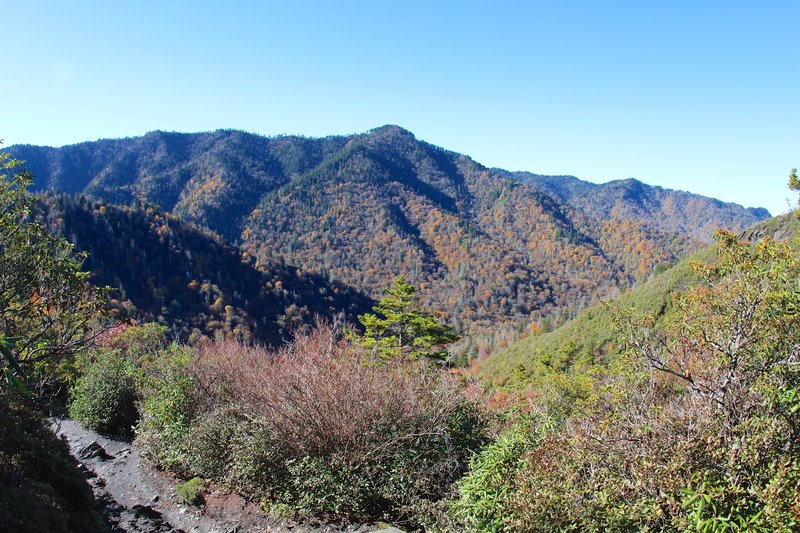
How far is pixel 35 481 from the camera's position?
6992 mm

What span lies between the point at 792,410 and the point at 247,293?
8623cm

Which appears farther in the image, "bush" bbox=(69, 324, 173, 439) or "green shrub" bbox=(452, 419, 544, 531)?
"bush" bbox=(69, 324, 173, 439)

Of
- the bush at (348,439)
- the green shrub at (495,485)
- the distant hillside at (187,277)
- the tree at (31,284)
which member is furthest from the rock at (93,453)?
the distant hillside at (187,277)

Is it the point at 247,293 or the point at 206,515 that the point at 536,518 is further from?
the point at 247,293

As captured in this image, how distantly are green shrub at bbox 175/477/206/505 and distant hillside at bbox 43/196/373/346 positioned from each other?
5928cm

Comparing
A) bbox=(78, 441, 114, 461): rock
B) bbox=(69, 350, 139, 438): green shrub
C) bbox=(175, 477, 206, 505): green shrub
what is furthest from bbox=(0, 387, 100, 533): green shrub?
bbox=(69, 350, 139, 438): green shrub

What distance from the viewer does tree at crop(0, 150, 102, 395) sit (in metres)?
6.41

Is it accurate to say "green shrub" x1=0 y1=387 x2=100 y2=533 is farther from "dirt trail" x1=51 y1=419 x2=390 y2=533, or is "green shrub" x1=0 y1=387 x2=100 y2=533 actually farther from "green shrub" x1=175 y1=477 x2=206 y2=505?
"green shrub" x1=175 y1=477 x2=206 y2=505

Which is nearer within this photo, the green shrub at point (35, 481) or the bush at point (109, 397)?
the green shrub at point (35, 481)

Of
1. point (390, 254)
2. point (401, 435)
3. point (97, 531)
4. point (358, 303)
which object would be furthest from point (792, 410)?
point (390, 254)

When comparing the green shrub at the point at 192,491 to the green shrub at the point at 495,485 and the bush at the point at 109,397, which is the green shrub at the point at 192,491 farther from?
the green shrub at the point at 495,485

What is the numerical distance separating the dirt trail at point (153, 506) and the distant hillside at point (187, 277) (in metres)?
56.4

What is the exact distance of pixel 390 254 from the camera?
165250mm

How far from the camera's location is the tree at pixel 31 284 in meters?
6.41
